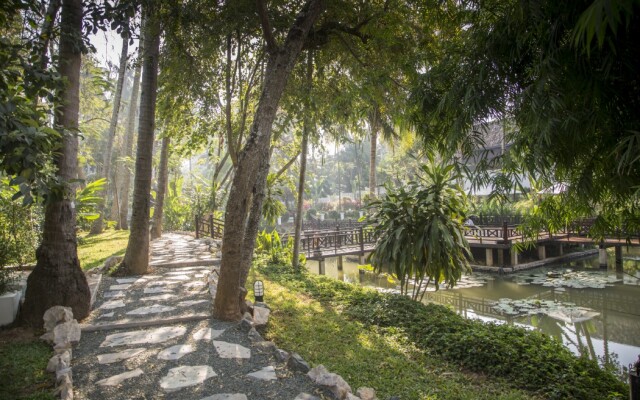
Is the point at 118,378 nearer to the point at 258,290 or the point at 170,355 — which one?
the point at 170,355

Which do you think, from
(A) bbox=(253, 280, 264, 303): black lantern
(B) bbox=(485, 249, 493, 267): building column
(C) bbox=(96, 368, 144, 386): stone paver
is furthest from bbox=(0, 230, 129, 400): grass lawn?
(B) bbox=(485, 249, 493, 267): building column

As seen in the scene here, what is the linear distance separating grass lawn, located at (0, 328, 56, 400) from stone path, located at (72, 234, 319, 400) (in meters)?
0.24

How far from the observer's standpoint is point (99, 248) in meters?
10.7

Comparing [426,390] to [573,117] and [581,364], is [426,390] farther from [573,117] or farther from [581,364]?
[573,117]

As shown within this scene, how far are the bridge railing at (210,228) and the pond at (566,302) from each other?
18.0ft

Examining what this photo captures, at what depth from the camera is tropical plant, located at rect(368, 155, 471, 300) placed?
6457mm

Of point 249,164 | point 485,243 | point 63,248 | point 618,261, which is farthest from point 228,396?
point 618,261

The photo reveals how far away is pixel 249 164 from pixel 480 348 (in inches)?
143

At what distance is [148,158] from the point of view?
23.6 ft

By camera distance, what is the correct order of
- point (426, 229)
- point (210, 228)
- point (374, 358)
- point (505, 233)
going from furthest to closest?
point (505, 233) < point (210, 228) < point (426, 229) < point (374, 358)

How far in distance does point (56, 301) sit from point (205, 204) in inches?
503

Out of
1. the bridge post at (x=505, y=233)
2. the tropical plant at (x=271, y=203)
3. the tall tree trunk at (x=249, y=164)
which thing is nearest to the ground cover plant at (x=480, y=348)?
the tall tree trunk at (x=249, y=164)

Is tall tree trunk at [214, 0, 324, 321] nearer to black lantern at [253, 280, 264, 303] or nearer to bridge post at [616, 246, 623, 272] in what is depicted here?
black lantern at [253, 280, 264, 303]

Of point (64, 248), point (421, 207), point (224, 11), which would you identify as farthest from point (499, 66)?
point (64, 248)
